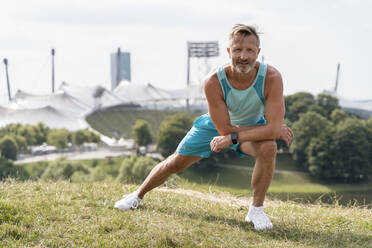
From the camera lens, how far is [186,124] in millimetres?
33625

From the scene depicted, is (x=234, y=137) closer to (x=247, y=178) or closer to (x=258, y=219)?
(x=258, y=219)

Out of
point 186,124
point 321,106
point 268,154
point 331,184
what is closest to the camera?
point 268,154

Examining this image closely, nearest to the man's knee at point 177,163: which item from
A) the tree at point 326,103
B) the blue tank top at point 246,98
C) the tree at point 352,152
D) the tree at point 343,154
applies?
the blue tank top at point 246,98

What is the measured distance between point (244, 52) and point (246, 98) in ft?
1.41

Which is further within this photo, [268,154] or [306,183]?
[306,183]

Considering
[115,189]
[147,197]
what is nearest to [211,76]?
[147,197]

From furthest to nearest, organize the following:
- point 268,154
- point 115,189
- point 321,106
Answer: point 321,106
point 115,189
point 268,154

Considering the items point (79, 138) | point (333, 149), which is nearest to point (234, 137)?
point (333, 149)

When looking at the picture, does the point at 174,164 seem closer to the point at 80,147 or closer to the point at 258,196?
the point at 258,196

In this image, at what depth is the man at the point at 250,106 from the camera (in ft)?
10.6

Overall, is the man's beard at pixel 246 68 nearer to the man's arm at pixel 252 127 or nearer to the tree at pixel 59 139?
the man's arm at pixel 252 127

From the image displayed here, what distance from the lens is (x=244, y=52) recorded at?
318 centimetres

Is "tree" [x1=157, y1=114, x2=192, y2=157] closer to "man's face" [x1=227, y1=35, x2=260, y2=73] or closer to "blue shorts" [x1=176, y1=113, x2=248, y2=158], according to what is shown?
"blue shorts" [x1=176, y1=113, x2=248, y2=158]

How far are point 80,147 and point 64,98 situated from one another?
1887cm
